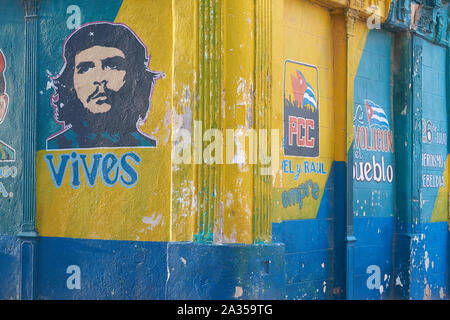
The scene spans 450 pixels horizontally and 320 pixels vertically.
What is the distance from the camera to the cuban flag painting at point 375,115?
949cm

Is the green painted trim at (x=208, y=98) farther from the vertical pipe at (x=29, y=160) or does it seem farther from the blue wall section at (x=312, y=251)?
the vertical pipe at (x=29, y=160)

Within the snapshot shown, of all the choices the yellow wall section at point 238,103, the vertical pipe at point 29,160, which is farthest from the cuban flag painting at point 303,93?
the vertical pipe at point 29,160

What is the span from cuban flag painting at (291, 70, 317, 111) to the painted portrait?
1.74 m

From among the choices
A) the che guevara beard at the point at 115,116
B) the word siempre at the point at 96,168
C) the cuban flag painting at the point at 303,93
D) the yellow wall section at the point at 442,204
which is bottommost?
the yellow wall section at the point at 442,204

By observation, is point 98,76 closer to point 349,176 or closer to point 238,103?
point 238,103

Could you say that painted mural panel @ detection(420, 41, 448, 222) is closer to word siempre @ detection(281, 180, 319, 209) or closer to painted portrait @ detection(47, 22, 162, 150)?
word siempre @ detection(281, 180, 319, 209)

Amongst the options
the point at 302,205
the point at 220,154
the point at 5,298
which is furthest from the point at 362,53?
the point at 5,298

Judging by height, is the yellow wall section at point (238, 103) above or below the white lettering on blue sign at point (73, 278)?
above

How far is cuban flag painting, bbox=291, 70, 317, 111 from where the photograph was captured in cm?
821

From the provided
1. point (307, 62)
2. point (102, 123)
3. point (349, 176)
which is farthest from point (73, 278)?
point (307, 62)

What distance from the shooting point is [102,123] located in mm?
7891

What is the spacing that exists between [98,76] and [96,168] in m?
1.08

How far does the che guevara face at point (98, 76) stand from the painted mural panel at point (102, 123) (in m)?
0.01

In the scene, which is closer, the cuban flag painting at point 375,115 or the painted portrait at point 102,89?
the painted portrait at point 102,89
